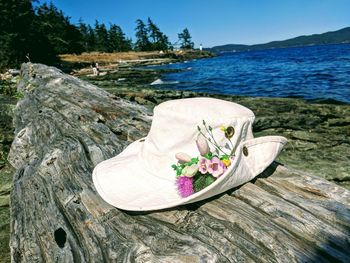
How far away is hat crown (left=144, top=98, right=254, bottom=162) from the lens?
2.56 m

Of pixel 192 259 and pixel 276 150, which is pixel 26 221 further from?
pixel 276 150

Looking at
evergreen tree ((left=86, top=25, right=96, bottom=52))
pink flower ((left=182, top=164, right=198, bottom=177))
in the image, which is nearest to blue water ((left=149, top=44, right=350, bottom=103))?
pink flower ((left=182, top=164, right=198, bottom=177))

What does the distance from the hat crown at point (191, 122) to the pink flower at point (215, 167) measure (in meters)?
0.24

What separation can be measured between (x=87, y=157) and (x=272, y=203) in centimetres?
235

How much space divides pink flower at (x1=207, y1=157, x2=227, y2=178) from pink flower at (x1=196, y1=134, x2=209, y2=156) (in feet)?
0.37

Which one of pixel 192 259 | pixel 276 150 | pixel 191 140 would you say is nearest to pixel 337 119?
pixel 276 150

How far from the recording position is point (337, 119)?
8.52 metres

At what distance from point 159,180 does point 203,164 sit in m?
0.55

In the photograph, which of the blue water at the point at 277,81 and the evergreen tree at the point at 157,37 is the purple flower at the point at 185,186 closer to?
the blue water at the point at 277,81

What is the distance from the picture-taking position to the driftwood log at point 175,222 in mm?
2062

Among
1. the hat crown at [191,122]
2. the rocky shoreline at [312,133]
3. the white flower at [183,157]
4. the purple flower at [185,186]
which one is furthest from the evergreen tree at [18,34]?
the purple flower at [185,186]

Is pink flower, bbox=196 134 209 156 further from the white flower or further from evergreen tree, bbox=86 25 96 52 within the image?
evergreen tree, bbox=86 25 96 52

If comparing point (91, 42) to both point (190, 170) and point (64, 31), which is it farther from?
point (190, 170)

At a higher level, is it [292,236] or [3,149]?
[292,236]
